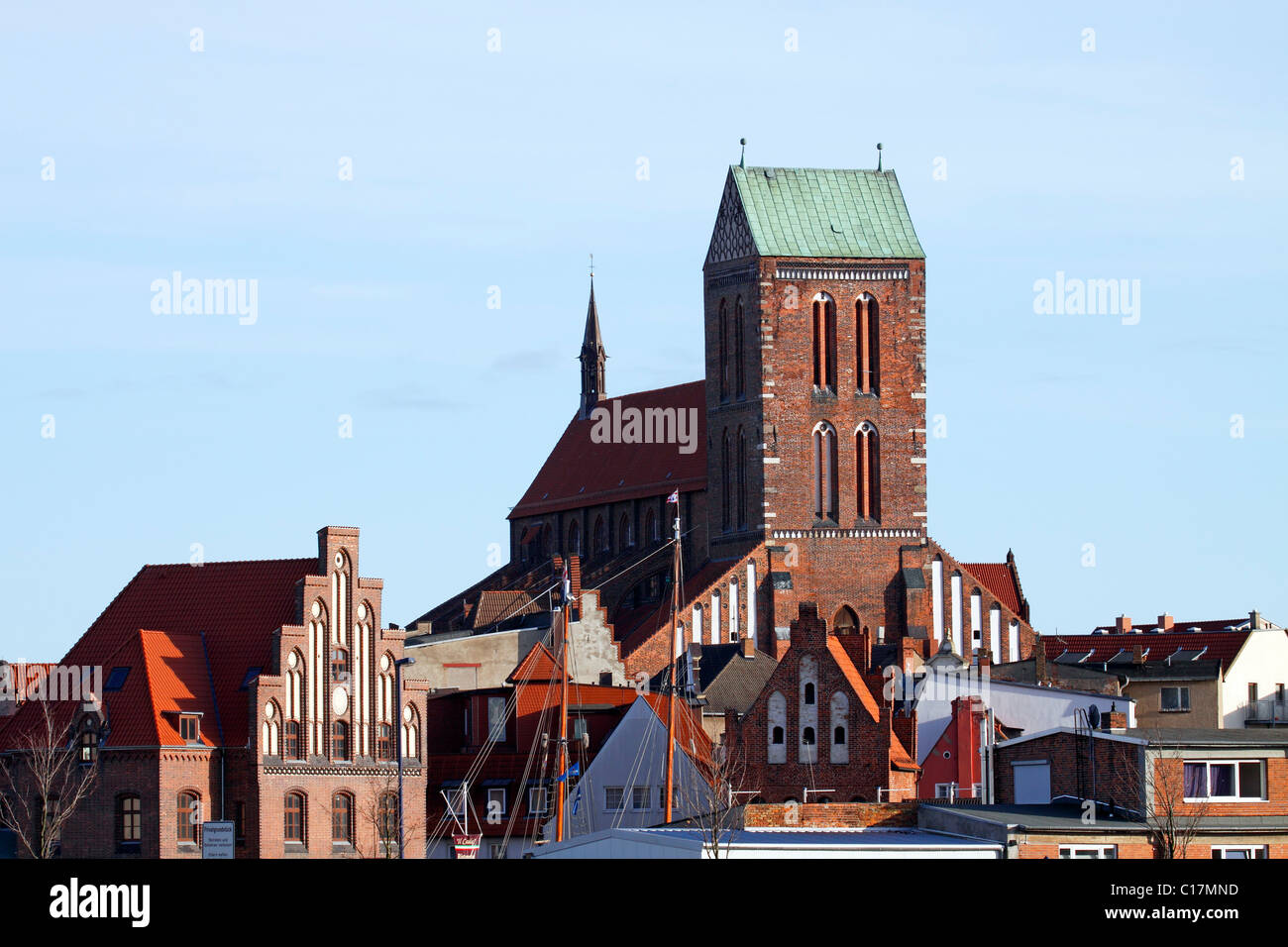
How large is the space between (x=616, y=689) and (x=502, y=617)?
87.2 ft

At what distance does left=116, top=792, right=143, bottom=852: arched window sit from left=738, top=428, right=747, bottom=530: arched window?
50.8 metres

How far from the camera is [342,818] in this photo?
72.9 metres

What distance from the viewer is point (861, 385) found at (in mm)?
116500

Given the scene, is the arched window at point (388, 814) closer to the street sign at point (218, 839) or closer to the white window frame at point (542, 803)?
the street sign at point (218, 839)

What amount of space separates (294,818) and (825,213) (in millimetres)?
53953

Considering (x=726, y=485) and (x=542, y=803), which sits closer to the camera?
(x=542, y=803)

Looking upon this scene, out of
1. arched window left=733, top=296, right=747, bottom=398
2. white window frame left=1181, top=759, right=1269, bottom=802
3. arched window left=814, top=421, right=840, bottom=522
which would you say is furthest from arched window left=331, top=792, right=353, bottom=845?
arched window left=733, top=296, right=747, bottom=398

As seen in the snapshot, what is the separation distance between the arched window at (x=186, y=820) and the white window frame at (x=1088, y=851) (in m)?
28.8

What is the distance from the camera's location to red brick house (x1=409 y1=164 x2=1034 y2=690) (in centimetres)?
11319

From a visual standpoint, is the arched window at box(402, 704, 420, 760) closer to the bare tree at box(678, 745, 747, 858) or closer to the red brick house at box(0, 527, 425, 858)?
the red brick house at box(0, 527, 425, 858)

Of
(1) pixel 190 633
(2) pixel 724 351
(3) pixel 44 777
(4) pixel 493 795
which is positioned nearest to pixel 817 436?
(2) pixel 724 351

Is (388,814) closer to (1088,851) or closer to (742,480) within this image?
(1088,851)
